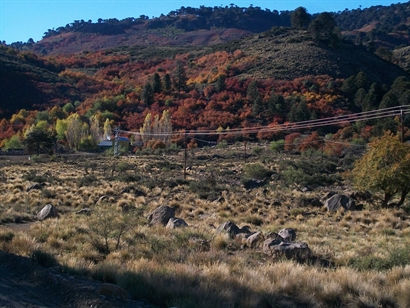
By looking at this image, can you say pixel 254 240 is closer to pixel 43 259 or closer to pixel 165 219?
pixel 165 219

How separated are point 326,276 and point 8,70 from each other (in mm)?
111302

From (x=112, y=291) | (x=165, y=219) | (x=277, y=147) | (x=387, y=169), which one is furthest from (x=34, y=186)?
(x=277, y=147)

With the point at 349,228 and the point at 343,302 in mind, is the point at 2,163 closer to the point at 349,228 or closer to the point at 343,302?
the point at 349,228

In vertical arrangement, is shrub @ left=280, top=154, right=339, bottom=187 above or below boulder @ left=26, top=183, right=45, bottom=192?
below

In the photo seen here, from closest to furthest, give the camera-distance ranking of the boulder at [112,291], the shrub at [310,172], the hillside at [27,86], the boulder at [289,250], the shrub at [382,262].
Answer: the boulder at [112,291] < the shrub at [382,262] < the boulder at [289,250] < the shrub at [310,172] < the hillside at [27,86]

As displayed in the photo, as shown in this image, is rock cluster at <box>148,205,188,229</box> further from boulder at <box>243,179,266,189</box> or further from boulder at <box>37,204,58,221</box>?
boulder at <box>243,179,266,189</box>

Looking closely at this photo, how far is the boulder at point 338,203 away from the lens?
26258 mm

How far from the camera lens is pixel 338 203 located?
26578 millimetres

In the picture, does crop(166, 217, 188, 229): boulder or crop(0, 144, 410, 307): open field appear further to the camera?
crop(166, 217, 188, 229): boulder

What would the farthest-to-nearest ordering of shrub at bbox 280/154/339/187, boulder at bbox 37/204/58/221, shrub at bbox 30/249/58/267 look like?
shrub at bbox 280/154/339/187
boulder at bbox 37/204/58/221
shrub at bbox 30/249/58/267

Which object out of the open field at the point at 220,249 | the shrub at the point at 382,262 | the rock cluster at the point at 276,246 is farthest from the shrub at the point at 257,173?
the shrub at the point at 382,262

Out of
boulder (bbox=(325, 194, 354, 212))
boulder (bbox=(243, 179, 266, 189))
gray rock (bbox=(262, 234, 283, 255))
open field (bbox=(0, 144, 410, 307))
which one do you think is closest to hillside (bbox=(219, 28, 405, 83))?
boulder (bbox=(243, 179, 266, 189))

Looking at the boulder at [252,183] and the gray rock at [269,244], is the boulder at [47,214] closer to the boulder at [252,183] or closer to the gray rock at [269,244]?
the gray rock at [269,244]

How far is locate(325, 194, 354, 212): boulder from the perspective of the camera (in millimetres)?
26258
